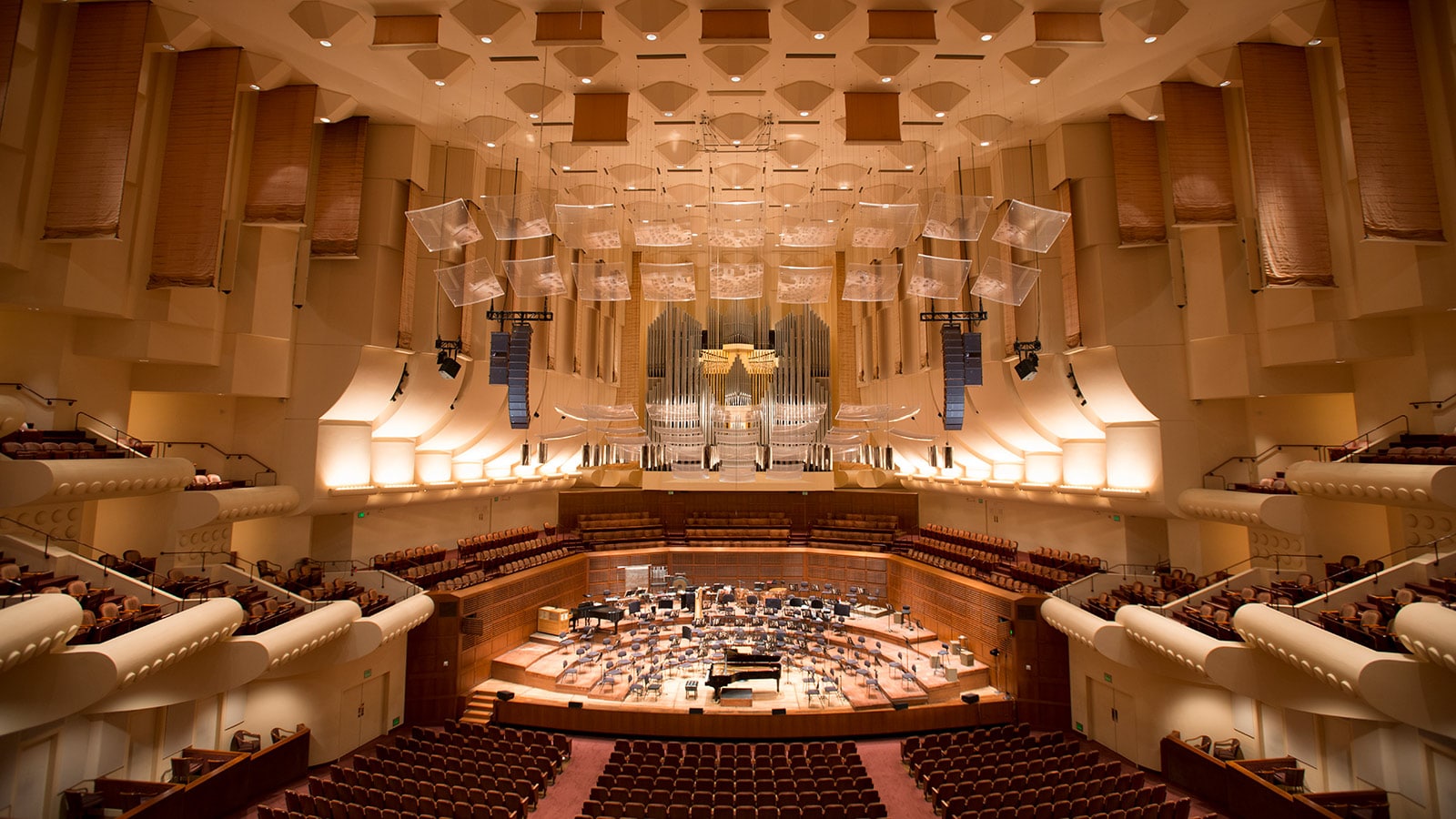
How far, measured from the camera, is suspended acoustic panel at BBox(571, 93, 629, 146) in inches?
342

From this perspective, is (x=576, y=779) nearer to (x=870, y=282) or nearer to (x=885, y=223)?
(x=870, y=282)

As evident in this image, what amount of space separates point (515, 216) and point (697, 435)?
21.3ft

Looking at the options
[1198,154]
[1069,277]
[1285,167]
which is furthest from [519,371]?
[1285,167]

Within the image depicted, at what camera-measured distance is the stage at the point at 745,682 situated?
9938mm

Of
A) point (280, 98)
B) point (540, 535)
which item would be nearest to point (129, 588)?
point (280, 98)

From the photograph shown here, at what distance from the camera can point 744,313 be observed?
17609mm

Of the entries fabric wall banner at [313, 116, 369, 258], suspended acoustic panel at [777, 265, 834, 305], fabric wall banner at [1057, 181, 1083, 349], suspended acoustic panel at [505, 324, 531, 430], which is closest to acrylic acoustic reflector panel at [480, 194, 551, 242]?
suspended acoustic panel at [505, 324, 531, 430]

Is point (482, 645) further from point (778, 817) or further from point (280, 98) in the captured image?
point (280, 98)

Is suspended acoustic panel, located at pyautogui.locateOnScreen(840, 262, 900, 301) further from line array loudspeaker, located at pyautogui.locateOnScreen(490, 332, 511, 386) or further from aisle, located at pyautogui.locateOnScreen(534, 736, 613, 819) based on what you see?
aisle, located at pyautogui.locateOnScreen(534, 736, 613, 819)

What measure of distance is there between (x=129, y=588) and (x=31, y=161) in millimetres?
4828

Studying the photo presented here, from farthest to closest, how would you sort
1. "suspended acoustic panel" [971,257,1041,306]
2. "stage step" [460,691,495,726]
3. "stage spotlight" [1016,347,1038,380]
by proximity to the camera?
"stage step" [460,691,495,726]
"stage spotlight" [1016,347,1038,380]
"suspended acoustic panel" [971,257,1041,306]

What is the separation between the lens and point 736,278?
10.3m

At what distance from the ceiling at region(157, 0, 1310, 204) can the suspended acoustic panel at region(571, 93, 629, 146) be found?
12.9 inches

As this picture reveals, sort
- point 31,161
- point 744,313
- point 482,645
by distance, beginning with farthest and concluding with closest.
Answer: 1. point 744,313
2. point 482,645
3. point 31,161
